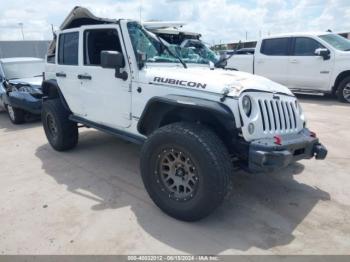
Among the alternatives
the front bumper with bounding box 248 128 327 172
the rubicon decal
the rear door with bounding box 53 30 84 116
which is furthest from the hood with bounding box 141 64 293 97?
the rear door with bounding box 53 30 84 116

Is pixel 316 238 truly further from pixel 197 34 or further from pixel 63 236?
pixel 197 34

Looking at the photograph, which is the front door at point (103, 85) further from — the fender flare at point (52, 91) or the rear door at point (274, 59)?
the rear door at point (274, 59)

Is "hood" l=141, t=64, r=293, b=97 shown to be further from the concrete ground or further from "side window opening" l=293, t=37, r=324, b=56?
"side window opening" l=293, t=37, r=324, b=56

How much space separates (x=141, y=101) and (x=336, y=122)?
4.76 meters

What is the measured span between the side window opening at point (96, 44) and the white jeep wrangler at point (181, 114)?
13 millimetres

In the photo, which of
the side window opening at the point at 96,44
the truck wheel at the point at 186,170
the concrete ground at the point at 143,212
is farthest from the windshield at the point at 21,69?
the truck wheel at the point at 186,170

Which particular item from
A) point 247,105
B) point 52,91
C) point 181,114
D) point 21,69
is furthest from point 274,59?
point 247,105

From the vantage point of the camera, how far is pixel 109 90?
14.3 ft

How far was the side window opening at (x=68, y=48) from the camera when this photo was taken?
4996 mm

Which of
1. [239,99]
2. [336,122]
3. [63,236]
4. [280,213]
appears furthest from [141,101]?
[336,122]

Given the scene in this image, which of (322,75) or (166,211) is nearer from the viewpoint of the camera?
(166,211)

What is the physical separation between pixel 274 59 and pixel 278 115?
288 inches

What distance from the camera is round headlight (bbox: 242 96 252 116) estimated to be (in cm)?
321

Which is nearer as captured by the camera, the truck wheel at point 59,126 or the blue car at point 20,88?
the truck wheel at point 59,126
